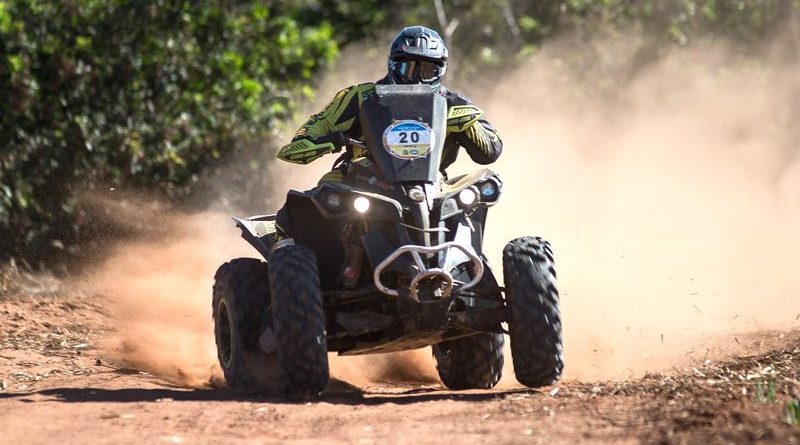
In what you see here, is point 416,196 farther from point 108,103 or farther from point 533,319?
point 108,103

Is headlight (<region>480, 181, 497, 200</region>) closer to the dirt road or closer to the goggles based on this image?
the goggles

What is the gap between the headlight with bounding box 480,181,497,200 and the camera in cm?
911

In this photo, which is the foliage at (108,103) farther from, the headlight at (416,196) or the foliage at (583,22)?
the headlight at (416,196)

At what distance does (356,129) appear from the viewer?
966cm

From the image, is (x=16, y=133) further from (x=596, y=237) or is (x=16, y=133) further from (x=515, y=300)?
(x=515, y=300)

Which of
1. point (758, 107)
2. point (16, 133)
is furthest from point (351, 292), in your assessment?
point (758, 107)

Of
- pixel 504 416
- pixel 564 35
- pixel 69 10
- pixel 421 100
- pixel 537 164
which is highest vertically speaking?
pixel 564 35

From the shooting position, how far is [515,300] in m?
8.63

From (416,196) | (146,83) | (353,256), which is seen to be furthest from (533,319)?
(146,83)

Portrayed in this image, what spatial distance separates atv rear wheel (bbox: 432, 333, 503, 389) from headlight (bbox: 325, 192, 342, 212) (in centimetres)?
166

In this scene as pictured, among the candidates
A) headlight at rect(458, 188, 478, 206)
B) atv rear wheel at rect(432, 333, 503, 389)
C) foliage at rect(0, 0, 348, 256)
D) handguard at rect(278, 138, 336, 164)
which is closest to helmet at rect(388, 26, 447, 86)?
handguard at rect(278, 138, 336, 164)

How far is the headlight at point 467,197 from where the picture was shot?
8930 millimetres

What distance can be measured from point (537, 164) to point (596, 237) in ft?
8.06

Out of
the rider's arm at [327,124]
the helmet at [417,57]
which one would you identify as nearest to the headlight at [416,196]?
→ the rider's arm at [327,124]
